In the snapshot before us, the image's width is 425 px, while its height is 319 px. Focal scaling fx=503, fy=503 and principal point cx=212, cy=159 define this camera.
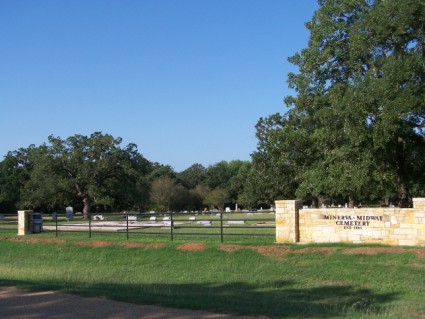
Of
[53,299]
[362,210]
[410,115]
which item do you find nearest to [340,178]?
[410,115]

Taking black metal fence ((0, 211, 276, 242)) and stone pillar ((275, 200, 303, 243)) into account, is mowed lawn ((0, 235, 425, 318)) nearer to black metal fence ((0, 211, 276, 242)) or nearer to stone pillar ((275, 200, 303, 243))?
stone pillar ((275, 200, 303, 243))

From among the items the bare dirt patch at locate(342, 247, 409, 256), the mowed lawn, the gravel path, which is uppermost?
the gravel path

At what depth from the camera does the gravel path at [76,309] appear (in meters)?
7.59

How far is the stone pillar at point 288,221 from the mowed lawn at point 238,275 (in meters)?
1.01

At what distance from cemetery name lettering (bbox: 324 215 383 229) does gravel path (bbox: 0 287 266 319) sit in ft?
34.7

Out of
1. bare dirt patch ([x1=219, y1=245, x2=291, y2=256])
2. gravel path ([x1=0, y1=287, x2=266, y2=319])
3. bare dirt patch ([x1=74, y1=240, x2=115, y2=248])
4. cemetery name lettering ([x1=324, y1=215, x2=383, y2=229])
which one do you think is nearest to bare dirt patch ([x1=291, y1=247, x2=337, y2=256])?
bare dirt patch ([x1=219, y1=245, x2=291, y2=256])

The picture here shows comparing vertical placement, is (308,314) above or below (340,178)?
below

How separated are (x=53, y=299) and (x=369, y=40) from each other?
17898 millimetres

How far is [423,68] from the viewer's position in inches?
794

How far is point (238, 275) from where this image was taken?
15.7m

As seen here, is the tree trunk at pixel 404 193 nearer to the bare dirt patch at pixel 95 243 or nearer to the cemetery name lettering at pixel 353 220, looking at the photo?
the cemetery name lettering at pixel 353 220

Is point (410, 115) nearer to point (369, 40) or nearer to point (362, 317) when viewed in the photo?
point (369, 40)

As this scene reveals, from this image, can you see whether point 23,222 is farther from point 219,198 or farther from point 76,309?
point 219,198

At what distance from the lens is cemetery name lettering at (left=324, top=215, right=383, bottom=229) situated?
17125mm
